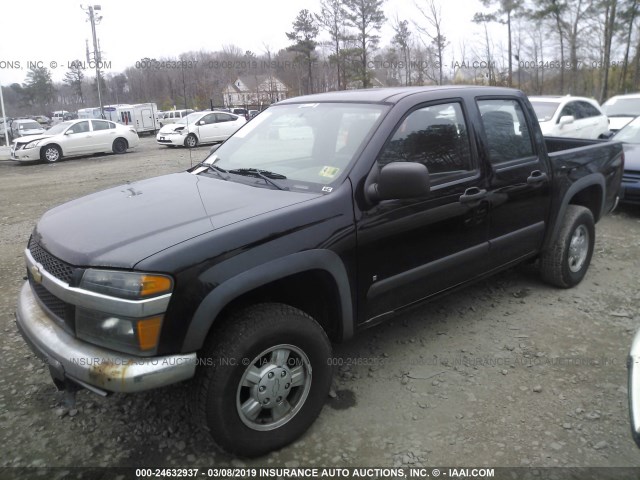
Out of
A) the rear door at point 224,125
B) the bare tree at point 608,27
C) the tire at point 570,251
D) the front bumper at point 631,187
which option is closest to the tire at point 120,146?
the rear door at point 224,125

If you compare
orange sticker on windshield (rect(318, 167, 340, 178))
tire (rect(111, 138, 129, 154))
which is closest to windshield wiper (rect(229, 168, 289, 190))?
orange sticker on windshield (rect(318, 167, 340, 178))

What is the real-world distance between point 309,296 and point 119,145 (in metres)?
19.0

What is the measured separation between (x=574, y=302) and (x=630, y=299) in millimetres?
541

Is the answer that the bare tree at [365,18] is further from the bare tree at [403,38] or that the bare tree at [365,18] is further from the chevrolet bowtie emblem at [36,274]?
the chevrolet bowtie emblem at [36,274]

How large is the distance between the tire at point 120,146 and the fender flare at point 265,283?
742 inches

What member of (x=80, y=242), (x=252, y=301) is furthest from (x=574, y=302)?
(x=80, y=242)

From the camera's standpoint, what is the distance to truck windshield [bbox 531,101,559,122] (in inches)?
414

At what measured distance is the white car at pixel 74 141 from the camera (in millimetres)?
16953

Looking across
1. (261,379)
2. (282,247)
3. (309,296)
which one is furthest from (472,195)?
(261,379)

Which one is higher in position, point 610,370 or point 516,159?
point 516,159

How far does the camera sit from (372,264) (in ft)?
9.64

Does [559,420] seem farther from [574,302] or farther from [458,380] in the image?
[574,302]

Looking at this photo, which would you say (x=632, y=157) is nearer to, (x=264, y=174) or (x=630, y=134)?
(x=630, y=134)

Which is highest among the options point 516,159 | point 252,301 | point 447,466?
point 516,159
